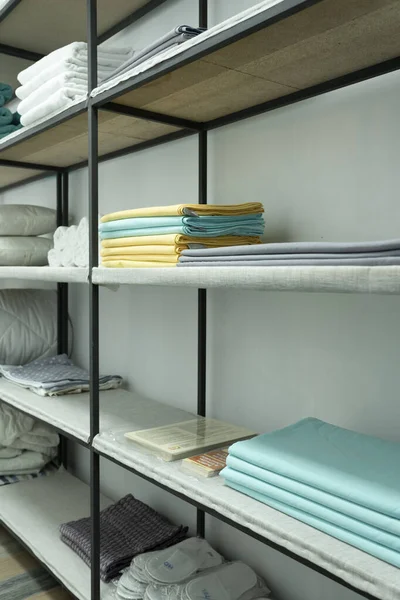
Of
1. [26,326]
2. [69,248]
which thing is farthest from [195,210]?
[26,326]

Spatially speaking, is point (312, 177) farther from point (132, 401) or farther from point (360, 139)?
point (132, 401)

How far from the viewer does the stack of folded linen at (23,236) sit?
222cm

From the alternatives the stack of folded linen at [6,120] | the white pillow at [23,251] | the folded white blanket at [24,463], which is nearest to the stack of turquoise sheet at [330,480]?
the white pillow at [23,251]

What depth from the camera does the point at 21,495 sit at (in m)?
2.25

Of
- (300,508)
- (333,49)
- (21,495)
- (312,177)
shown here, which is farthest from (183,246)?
(21,495)

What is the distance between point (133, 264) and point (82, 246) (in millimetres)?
506

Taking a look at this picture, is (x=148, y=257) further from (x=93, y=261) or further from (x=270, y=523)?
(x=270, y=523)

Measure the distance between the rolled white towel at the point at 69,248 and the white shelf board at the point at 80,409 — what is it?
0.46 meters

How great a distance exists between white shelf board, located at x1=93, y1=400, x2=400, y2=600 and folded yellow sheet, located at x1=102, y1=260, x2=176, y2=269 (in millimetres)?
426

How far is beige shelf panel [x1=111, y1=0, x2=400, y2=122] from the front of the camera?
3.18 ft

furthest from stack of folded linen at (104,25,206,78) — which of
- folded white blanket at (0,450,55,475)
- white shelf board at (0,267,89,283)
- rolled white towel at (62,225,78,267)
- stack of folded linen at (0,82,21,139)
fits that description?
folded white blanket at (0,450,55,475)

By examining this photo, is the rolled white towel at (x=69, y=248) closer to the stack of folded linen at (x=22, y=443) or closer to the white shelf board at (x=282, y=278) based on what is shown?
the white shelf board at (x=282, y=278)

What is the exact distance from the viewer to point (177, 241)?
1.25 meters

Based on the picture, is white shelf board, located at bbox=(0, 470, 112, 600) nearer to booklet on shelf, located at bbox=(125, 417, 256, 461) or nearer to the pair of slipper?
the pair of slipper
